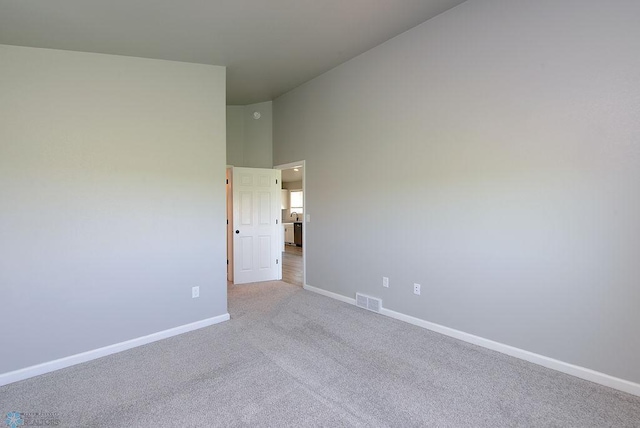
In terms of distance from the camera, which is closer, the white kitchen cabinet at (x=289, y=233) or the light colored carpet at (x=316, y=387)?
the light colored carpet at (x=316, y=387)

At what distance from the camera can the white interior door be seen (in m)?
4.91

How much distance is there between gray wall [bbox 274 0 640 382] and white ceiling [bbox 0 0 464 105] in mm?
467

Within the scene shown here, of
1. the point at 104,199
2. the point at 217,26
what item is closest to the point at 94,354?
the point at 104,199

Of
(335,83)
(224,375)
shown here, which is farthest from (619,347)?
(335,83)

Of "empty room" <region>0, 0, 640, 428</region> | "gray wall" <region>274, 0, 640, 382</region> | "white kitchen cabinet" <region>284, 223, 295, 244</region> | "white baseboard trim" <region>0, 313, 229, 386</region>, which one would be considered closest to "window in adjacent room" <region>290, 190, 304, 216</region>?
"white kitchen cabinet" <region>284, 223, 295, 244</region>

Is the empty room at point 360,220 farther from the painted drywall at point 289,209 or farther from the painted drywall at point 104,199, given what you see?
the painted drywall at point 289,209

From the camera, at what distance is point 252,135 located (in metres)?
5.31

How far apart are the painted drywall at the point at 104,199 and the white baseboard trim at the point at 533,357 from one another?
2.28m

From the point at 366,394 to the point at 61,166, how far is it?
3106mm

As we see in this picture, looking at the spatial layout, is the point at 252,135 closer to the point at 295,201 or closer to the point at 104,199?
the point at 104,199

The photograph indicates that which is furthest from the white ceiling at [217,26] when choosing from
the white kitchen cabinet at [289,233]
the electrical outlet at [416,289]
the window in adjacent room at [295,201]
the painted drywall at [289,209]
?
the window in adjacent room at [295,201]

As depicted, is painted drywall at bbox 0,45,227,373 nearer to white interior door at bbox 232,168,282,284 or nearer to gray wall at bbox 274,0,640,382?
white interior door at bbox 232,168,282,284

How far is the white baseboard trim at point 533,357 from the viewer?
2.05m

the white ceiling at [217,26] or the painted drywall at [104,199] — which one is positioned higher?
the white ceiling at [217,26]
